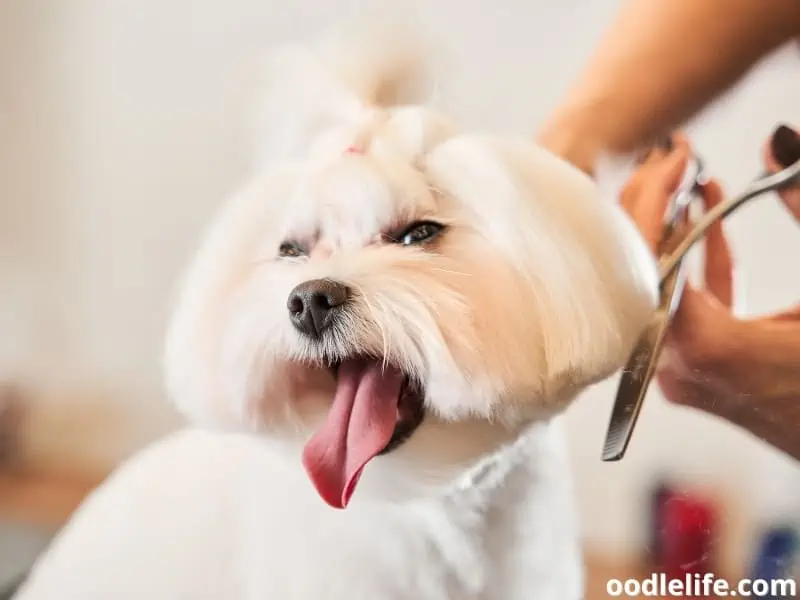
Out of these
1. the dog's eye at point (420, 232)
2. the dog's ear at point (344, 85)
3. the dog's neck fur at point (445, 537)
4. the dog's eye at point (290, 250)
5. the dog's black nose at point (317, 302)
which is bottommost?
the dog's neck fur at point (445, 537)

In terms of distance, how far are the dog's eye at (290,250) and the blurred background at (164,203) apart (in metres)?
0.16

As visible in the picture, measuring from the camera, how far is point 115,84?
3.08 ft

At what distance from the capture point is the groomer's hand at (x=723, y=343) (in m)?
0.60

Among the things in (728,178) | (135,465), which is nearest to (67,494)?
(135,465)

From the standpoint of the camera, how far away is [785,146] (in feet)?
2.03

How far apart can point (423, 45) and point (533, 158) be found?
0.16 m

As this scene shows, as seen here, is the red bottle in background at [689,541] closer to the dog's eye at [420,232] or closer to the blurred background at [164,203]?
the blurred background at [164,203]

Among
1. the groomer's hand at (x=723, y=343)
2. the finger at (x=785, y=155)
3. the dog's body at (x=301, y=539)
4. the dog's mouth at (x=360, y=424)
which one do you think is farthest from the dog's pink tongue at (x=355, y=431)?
the finger at (x=785, y=155)

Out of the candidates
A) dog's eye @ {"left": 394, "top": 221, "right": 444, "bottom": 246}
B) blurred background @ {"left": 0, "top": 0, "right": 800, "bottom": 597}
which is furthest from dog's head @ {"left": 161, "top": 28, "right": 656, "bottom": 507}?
blurred background @ {"left": 0, "top": 0, "right": 800, "bottom": 597}

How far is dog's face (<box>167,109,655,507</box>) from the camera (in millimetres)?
468

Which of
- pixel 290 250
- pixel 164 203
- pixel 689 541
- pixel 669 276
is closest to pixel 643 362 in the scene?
pixel 669 276

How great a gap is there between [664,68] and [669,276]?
A: 0.18 meters

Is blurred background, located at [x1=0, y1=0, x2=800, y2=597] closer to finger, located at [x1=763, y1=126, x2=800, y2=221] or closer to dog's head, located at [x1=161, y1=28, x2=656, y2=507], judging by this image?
finger, located at [x1=763, y1=126, x2=800, y2=221]

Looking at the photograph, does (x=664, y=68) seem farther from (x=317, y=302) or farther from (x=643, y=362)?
(x=317, y=302)
